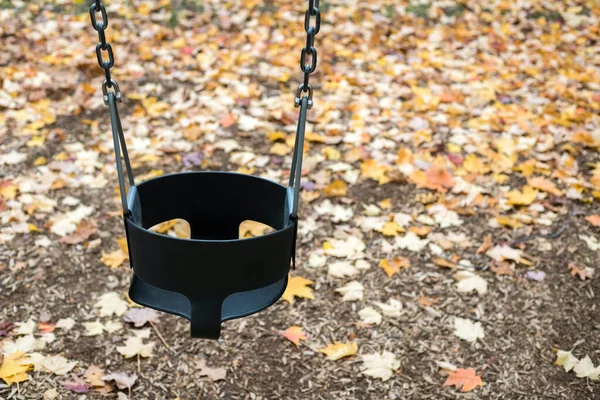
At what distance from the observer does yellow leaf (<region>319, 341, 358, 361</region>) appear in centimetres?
259

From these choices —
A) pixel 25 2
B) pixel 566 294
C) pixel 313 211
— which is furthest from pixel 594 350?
pixel 25 2

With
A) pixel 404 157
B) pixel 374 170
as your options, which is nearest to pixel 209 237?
pixel 374 170

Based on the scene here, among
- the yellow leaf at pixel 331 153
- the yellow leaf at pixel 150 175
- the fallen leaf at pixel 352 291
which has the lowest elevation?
the fallen leaf at pixel 352 291

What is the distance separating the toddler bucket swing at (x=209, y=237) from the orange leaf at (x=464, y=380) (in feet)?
2.96

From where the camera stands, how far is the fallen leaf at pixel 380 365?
2.52 m

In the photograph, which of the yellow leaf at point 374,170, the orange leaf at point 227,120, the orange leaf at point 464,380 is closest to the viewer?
the orange leaf at point 464,380

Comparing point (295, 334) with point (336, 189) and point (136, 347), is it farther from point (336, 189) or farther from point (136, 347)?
point (336, 189)

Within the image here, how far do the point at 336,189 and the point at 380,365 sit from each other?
1.24 metres

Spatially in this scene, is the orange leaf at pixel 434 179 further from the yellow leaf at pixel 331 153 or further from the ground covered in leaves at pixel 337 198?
the yellow leaf at pixel 331 153

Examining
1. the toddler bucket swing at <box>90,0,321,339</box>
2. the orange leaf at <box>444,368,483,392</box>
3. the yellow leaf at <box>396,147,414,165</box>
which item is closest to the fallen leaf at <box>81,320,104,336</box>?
the toddler bucket swing at <box>90,0,321,339</box>

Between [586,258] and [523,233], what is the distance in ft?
1.04

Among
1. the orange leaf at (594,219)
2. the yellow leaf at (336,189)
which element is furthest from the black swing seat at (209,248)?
the orange leaf at (594,219)

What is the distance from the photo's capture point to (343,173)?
3.75m

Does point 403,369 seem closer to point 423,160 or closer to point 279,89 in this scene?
point 423,160
